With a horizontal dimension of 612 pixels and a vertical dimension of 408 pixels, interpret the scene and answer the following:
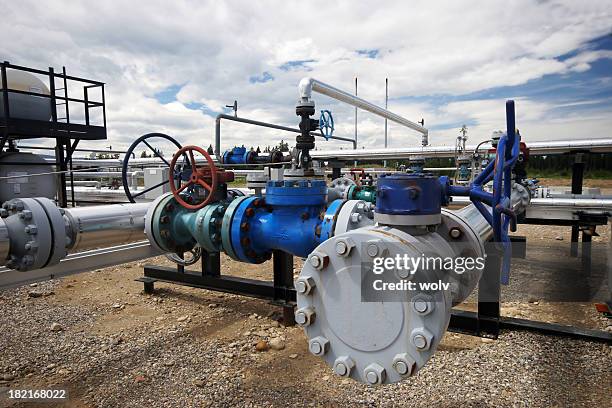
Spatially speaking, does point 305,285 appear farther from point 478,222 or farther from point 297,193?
point 478,222

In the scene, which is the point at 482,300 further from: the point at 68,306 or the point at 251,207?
the point at 68,306

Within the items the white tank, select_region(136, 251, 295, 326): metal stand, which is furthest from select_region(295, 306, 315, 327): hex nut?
the white tank

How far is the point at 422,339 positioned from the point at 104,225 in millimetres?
1651

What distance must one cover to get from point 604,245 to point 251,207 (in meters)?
5.56

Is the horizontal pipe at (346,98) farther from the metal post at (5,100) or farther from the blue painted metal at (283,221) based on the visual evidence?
the metal post at (5,100)

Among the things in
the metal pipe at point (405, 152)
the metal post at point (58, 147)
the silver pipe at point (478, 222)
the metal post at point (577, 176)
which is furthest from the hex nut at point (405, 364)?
the metal post at point (577, 176)

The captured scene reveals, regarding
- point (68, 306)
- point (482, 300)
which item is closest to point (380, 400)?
point (482, 300)

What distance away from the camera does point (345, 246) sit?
125 cm

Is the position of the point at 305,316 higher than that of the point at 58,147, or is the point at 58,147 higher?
the point at 58,147

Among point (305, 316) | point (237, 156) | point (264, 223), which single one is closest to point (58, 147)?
point (237, 156)

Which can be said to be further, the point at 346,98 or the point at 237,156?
the point at 346,98

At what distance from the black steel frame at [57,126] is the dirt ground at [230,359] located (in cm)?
175

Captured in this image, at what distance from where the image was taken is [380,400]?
208 cm

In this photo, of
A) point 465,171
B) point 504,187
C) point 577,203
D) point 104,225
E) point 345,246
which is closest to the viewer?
point 345,246
